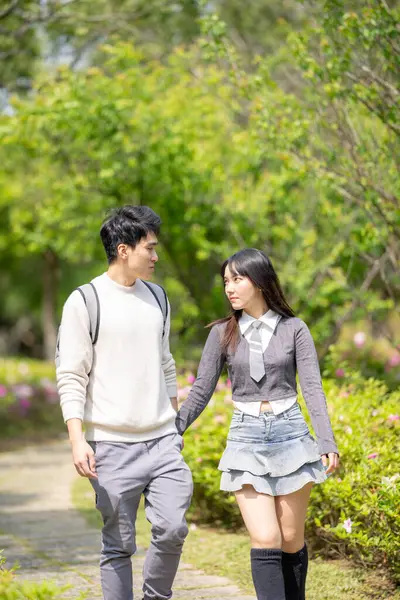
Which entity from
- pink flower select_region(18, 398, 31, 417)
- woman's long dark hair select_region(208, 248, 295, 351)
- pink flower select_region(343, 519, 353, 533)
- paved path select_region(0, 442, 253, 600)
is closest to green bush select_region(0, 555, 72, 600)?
paved path select_region(0, 442, 253, 600)

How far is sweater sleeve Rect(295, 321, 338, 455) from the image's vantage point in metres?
3.75

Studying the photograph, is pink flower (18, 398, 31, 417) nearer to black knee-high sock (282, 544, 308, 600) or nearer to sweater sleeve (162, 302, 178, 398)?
sweater sleeve (162, 302, 178, 398)

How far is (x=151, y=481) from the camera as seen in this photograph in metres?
3.75

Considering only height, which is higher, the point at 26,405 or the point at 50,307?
the point at 26,405

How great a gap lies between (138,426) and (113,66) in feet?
26.0

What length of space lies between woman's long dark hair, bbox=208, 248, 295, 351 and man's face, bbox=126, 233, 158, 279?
14.2 inches

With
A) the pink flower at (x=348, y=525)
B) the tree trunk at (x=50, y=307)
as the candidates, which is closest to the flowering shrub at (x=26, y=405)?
the tree trunk at (x=50, y=307)

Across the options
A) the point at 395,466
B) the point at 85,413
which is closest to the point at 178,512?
the point at 85,413

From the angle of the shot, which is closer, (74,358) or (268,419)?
(74,358)

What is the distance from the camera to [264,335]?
3.94 m

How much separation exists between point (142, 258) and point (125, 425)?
69 centimetres

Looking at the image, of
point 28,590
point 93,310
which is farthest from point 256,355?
point 28,590

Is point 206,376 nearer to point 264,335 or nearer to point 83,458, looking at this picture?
point 264,335

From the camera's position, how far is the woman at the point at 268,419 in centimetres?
373
